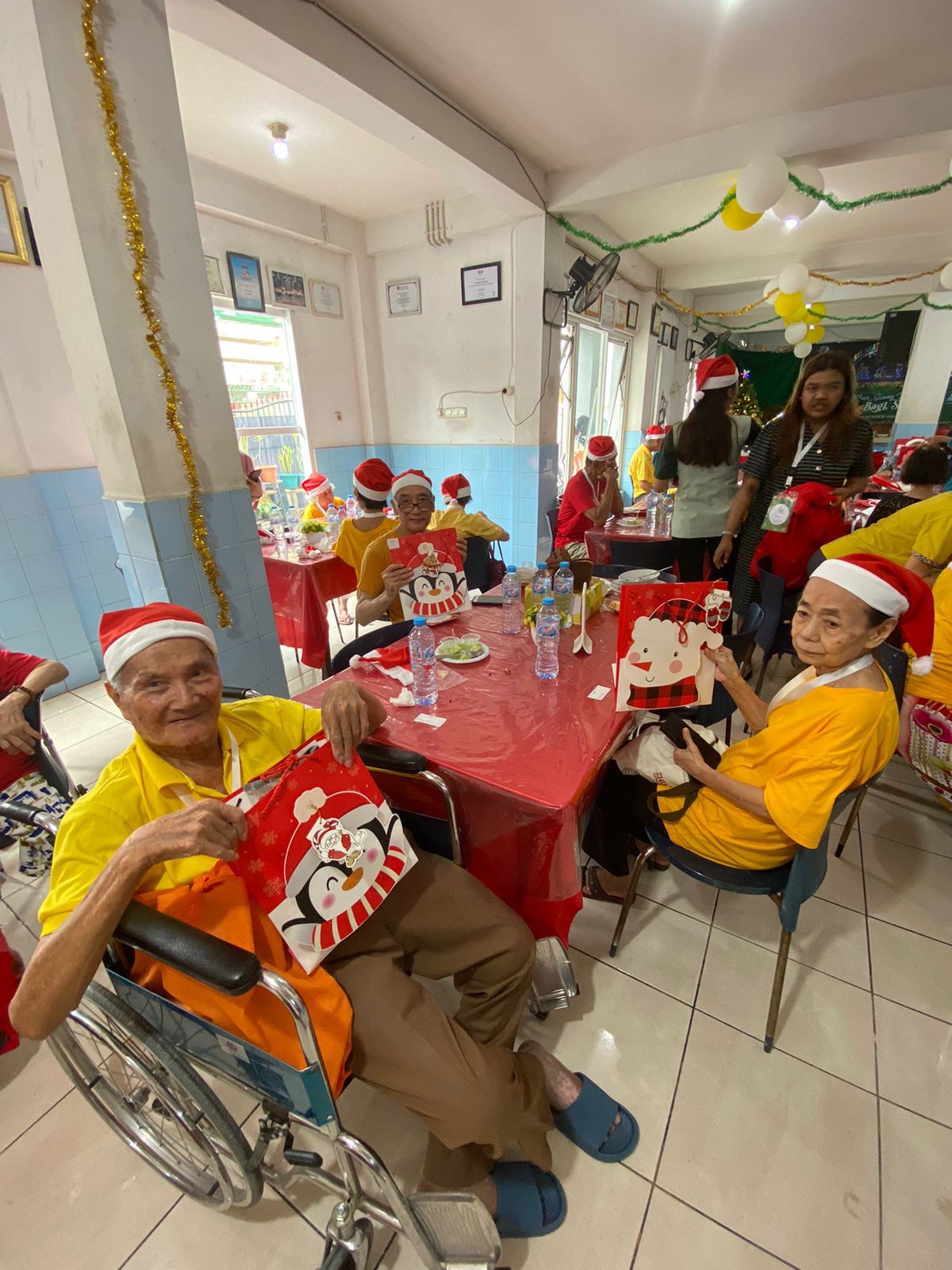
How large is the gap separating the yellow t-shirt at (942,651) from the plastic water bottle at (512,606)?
4.64 feet

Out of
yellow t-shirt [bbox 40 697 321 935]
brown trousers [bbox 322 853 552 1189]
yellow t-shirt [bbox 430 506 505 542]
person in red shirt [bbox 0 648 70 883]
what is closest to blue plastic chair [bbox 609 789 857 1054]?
brown trousers [bbox 322 853 552 1189]

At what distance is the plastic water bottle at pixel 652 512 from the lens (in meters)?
3.77

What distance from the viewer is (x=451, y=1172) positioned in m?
1.11

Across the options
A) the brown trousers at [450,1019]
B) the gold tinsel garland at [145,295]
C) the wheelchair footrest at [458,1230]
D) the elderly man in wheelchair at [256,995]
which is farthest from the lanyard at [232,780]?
the gold tinsel garland at [145,295]

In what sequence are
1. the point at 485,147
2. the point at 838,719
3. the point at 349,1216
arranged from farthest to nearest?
the point at 485,147
the point at 838,719
the point at 349,1216

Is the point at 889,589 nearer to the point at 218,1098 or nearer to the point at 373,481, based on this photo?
the point at 218,1098

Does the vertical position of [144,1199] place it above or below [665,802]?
below

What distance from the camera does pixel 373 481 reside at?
2977 mm

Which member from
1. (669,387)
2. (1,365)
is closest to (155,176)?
(1,365)

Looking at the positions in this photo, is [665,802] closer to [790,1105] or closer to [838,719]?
→ [838,719]

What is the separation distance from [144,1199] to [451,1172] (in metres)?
0.75

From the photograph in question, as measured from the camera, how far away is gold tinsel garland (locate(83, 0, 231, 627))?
186cm

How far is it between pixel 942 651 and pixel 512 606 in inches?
59.7

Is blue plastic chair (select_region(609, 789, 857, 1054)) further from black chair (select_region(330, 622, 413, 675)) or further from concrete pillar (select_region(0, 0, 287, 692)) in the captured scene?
concrete pillar (select_region(0, 0, 287, 692))
